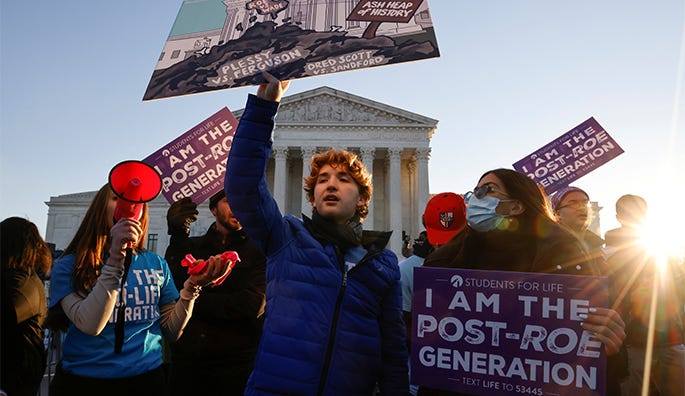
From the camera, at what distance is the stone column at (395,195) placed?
124ft

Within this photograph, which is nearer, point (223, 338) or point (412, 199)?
point (223, 338)

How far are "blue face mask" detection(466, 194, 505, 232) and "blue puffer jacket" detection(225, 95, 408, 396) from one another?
515 millimetres

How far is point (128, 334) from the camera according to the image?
8.13 ft

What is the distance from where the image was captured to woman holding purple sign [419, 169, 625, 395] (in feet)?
6.70

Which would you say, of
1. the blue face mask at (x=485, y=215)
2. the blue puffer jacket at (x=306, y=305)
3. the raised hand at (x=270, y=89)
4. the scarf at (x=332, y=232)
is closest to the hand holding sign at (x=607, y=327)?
the blue face mask at (x=485, y=215)

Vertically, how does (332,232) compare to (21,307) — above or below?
above

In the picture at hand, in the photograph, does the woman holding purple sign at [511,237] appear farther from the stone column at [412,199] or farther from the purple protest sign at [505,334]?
the stone column at [412,199]

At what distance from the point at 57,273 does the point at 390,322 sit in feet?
5.94

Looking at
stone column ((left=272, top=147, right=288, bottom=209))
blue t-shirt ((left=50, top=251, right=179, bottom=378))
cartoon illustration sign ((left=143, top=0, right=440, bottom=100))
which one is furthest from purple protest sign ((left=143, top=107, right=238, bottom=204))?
stone column ((left=272, top=147, right=288, bottom=209))

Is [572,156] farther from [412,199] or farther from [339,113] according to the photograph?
[412,199]

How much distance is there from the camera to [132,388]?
2.44m

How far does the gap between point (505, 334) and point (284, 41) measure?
180cm

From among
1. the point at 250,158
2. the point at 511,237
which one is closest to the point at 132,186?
the point at 250,158

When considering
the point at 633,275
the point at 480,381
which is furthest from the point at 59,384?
the point at 633,275
